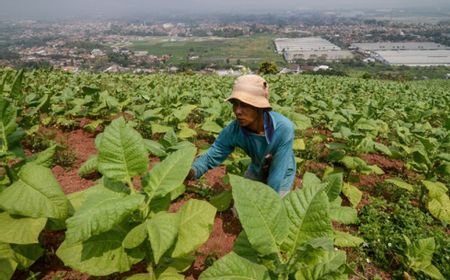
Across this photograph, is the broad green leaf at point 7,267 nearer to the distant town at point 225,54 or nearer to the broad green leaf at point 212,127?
the broad green leaf at point 212,127

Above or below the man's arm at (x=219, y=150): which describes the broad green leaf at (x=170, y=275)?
below

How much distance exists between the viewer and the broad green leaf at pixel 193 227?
221cm

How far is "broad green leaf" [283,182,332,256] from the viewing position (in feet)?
5.70

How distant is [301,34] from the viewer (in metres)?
Result: 144

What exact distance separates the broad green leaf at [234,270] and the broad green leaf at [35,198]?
3.22 feet

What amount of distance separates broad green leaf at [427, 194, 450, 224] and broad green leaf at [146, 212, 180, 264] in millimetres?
3418

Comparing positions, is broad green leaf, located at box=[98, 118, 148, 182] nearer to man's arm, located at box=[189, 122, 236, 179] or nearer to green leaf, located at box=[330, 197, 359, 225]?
Answer: man's arm, located at box=[189, 122, 236, 179]

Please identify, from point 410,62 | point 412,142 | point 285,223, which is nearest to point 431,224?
point 412,142

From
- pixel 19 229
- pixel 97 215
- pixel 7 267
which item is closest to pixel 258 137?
pixel 97 215

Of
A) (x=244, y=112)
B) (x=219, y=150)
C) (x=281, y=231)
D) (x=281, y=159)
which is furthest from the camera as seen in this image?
(x=219, y=150)

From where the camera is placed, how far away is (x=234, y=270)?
5.47 ft

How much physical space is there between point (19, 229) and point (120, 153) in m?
0.87

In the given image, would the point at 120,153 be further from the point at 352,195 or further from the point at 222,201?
the point at 352,195

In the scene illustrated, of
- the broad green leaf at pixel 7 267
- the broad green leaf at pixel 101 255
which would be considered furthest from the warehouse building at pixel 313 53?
the broad green leaf at pixel 7 267
